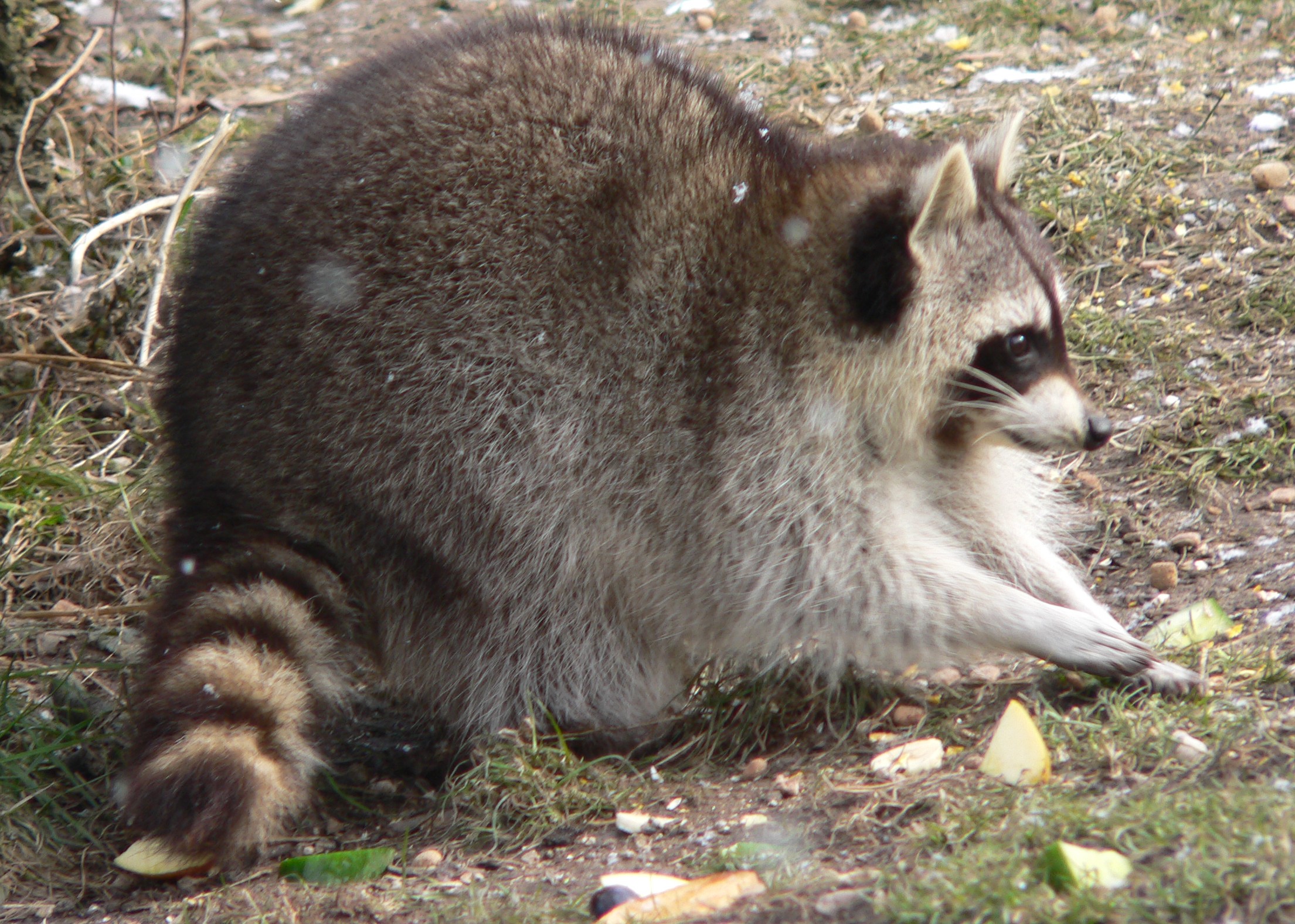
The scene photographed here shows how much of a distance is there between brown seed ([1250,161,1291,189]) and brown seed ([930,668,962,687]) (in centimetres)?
205

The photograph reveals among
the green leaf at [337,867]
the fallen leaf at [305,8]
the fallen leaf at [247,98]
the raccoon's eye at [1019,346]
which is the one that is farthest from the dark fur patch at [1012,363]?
the fallen leaf at [305,8]

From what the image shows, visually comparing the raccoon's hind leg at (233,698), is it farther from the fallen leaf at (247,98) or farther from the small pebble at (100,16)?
the small pebble at (100,16)

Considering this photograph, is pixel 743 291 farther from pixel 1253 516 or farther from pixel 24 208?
pixel 24 208

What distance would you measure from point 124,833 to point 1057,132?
3668mm

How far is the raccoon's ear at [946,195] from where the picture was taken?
107 inches

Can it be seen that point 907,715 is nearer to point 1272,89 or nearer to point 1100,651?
point 1100,651

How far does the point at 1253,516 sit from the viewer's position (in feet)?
10.3

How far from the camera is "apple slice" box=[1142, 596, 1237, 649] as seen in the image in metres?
2.76

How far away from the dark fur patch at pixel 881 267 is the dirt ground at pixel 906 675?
2.91 ft

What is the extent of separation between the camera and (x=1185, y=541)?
124 inches

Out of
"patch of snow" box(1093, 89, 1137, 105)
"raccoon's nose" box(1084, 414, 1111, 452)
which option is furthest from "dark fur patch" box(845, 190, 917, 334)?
"patch of snow" box(1093, 89, 1137, 105)

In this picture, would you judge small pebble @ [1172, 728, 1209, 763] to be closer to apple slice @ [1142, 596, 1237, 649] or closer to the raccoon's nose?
apple slice @ [1142, 596, 1237, 649]

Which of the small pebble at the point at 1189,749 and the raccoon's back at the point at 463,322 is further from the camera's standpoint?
the raccoon's back at the point at 463,322

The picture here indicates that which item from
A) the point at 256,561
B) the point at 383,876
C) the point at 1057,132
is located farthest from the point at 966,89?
the point at 383,876
